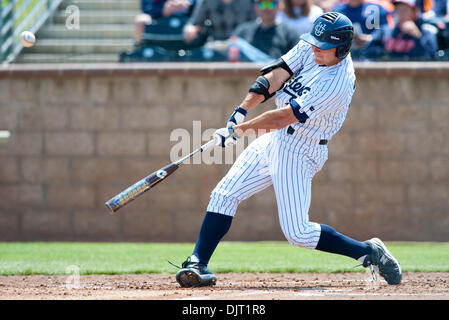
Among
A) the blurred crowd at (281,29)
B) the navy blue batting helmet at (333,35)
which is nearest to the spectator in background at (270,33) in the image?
the blurred crowd at (281,29)

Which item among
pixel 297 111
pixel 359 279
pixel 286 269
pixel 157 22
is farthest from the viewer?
pixel 157 22

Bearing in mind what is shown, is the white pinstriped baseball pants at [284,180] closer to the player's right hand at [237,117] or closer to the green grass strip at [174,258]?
the player's right hand at [237,117]

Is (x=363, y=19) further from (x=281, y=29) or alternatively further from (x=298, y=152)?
(x=298, y=152)

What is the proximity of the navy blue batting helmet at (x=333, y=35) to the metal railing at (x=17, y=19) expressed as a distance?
575 centimetres

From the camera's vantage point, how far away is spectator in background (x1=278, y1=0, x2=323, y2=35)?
31.6ft

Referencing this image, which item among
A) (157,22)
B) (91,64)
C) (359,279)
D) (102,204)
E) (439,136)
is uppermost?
(157,22)

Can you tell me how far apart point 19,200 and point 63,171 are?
24.8 inches

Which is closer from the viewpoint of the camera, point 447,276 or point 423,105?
point 447,276

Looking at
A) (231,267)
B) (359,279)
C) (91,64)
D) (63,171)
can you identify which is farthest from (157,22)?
(359,279)

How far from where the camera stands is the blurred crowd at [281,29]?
944 centimetres

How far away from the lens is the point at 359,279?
593 cm

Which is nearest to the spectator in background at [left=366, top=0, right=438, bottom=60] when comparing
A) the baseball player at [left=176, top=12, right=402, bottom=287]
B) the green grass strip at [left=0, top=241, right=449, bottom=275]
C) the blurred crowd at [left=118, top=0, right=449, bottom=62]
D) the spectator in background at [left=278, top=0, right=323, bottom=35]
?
the blurred crowd at [left=118, top=0, right=449, bottom=62]

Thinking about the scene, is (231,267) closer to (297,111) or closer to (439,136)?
(297,111)

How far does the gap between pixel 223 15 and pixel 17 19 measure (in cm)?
265
